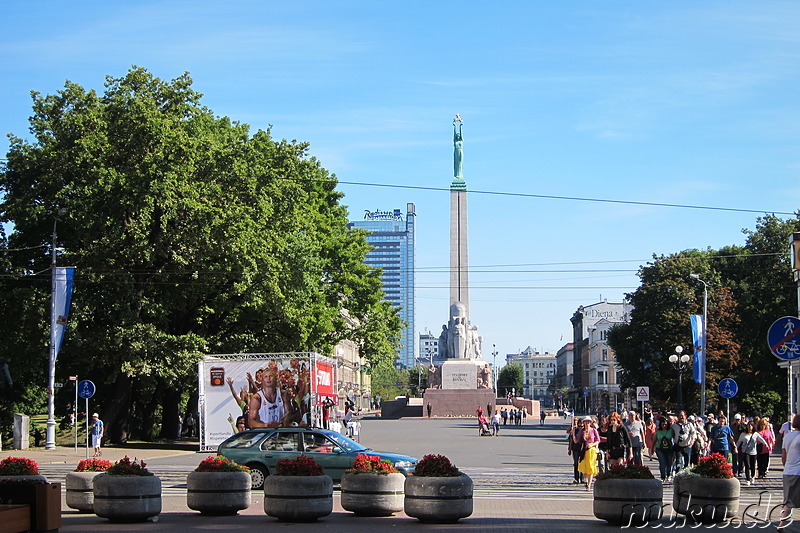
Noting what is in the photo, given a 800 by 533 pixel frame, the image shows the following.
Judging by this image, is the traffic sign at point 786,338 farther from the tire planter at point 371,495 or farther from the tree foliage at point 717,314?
the tree foliage at point 717,314

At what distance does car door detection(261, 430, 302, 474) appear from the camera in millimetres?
21141

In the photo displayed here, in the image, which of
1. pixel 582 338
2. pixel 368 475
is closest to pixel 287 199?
pixel 368 475

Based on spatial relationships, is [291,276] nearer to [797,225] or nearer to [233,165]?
[233,165]

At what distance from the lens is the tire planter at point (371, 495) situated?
53.4 feet

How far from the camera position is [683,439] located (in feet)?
84.0

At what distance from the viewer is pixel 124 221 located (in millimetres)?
38594

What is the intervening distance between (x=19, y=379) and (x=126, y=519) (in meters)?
28.9

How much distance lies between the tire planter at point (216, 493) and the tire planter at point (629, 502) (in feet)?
18.3

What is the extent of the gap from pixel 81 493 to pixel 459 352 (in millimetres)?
74842

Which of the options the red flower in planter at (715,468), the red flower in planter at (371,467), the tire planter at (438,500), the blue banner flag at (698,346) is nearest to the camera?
the red flower in planter at (715,468)

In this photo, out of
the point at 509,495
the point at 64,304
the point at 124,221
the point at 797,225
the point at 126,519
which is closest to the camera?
the point at 126,519

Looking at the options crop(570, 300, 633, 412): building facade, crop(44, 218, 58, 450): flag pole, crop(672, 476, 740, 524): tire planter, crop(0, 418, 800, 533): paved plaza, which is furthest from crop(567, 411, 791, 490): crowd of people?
crop(570, 300, 633, 412): building facade

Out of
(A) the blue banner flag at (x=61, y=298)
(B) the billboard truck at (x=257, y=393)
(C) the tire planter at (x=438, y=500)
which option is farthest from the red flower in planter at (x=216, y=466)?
(A) the blue banner flag at (x=61, y=298)

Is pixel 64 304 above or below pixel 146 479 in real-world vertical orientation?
above
